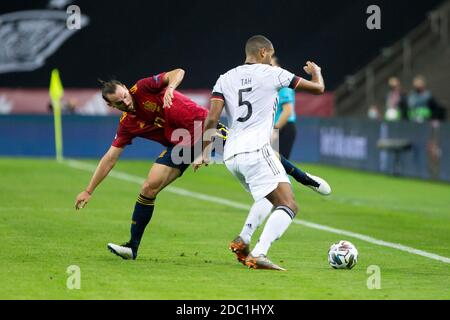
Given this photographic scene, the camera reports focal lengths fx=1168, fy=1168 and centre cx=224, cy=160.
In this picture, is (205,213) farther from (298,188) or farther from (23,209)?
(298,188)

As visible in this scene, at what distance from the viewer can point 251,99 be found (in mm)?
11047

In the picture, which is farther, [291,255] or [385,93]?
[385,93]

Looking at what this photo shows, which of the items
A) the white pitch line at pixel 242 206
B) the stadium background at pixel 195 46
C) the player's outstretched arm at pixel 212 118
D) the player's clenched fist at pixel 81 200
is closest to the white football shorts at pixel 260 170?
the player's outstretched arm at pixel 212 118

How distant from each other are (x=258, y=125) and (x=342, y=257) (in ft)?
4.99

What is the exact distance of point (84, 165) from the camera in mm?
30672

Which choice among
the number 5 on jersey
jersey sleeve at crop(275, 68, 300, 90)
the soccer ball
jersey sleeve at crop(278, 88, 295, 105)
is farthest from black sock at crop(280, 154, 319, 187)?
jersey sleeve at crop(278, 88, 295, 105)

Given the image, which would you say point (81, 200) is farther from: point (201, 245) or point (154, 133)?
point (201, 245)

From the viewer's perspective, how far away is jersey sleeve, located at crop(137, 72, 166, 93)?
11.7 metres

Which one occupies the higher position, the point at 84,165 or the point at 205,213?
the point at 84,165

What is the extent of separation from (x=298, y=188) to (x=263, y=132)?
1280 cm

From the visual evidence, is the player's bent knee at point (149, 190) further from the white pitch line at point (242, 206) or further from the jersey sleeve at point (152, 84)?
the white pitch line at point (242, 206)

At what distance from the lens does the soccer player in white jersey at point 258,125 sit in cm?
1102

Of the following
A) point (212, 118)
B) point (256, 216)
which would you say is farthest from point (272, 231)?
point (212, 118)
